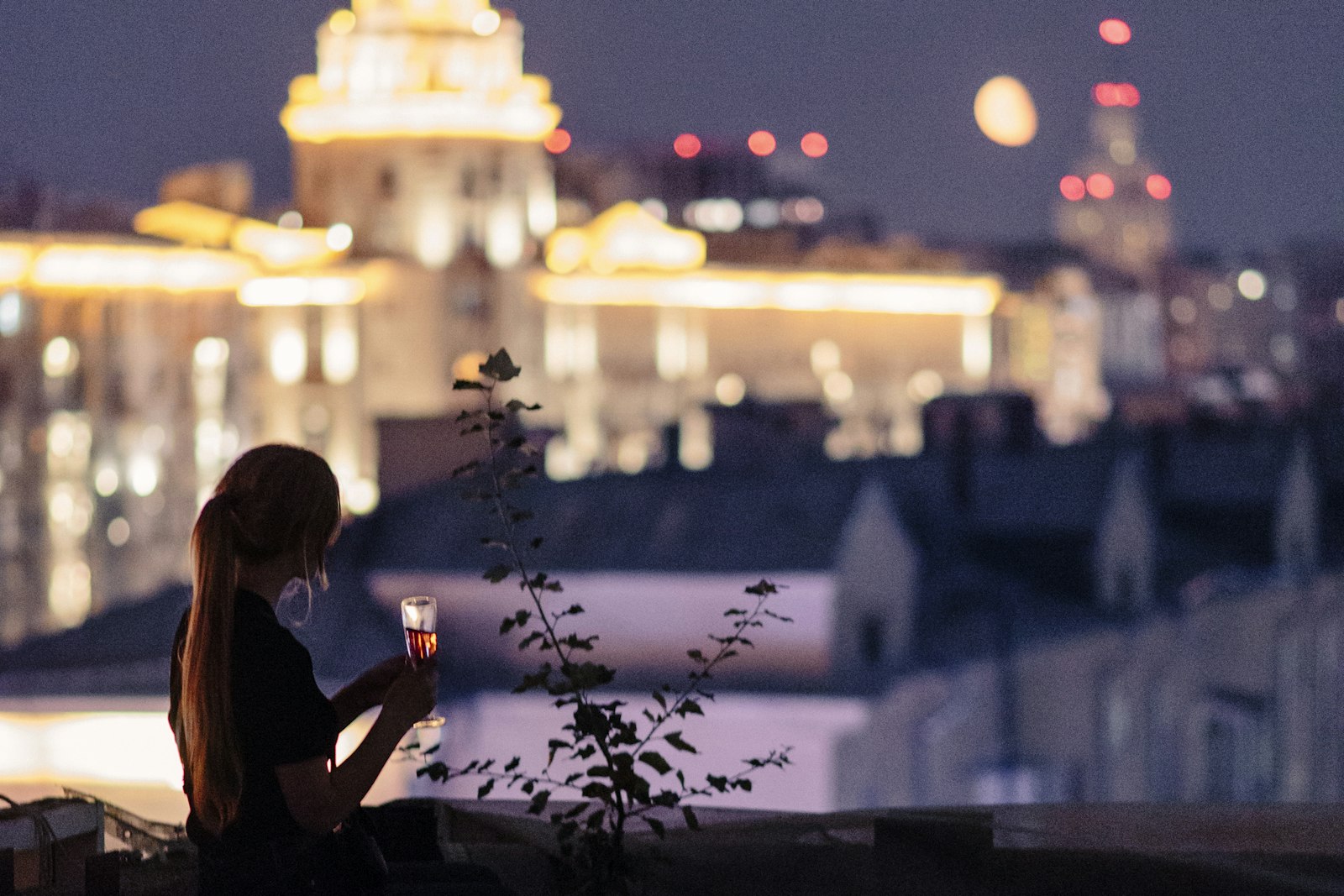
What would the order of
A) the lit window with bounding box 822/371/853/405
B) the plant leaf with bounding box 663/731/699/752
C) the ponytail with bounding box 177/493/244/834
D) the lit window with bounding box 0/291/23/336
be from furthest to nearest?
the lit window with bounding box 822/371/853/405
the lit window with bounding box 0/291/23/336
the plant leaf with bounding box 663/731/699/752
the ponytail with bounding box 177/493/244/834

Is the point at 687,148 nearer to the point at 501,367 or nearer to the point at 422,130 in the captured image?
the point at 422,130

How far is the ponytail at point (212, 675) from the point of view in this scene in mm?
3357

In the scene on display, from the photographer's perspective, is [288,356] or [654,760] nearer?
[654,760]

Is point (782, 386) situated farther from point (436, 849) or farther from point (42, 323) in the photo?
point (436, 849)

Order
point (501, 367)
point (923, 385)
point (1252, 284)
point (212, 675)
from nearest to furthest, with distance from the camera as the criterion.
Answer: point (212, 675)
point (501, 367)
point (923, 385)
point (1252, 284)

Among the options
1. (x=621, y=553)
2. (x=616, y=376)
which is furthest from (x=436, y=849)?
(x=616, y=376)

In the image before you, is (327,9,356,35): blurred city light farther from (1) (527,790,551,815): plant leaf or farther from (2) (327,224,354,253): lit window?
(1) (527,790,551,815): plant leaf

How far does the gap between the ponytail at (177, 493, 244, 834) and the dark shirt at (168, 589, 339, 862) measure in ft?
0.06

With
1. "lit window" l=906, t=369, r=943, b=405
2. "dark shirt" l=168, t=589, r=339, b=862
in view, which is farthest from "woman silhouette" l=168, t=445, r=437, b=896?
"lit window" l=906, t=369, r=943, b=405

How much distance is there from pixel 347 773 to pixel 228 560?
36cm

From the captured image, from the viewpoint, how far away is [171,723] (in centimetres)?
354

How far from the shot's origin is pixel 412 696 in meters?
3.49

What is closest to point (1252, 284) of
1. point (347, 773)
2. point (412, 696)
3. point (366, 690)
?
point (366, 690)

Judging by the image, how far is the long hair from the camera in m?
3.36
